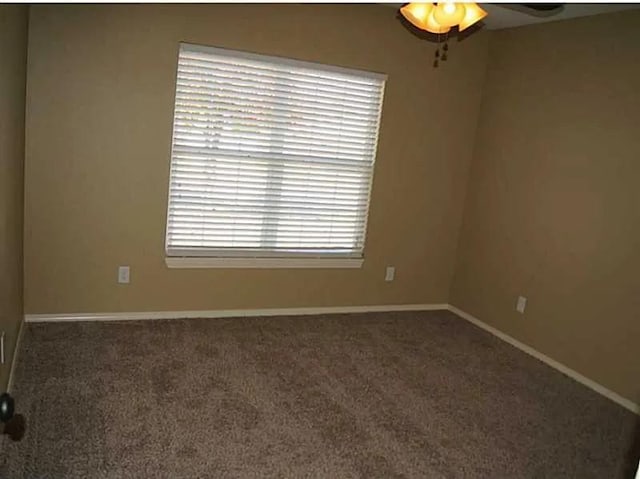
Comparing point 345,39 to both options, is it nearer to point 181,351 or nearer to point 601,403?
point 181,351

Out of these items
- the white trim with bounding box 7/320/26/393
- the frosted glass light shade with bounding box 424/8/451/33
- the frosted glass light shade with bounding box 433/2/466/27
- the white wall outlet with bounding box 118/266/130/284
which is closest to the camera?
the frosted glass light shade with bounding box 433/2/466/27

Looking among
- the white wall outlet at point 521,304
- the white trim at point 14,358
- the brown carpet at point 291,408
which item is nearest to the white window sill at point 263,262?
the brown carpet at point 291,408

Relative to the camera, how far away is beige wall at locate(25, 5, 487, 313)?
131 inches

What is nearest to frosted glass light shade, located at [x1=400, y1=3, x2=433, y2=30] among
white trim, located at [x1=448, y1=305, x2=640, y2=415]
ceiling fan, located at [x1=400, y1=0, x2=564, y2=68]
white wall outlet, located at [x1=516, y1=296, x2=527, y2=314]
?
ceiling fan, located at [x1=400, y1=0, x2=564, y2=68]

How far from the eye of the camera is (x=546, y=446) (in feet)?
8.83

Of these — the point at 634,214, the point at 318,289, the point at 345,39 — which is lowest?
the point at 318,289

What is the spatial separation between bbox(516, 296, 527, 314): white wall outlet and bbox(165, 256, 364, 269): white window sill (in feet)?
3.93

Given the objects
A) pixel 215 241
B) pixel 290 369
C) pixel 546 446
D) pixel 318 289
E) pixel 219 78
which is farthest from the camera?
pixel 318 289

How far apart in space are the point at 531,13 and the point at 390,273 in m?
2.12

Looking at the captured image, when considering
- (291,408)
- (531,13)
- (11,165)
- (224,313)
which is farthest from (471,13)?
(224,313)

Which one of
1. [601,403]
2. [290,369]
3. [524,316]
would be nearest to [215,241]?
[290,369]

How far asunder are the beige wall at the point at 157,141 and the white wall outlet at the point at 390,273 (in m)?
0.05

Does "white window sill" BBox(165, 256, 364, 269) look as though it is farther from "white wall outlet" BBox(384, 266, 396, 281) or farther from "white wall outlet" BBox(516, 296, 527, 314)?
"white wall outlet" BBox(516, 296, 527, 314)

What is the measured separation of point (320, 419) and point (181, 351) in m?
1.04
